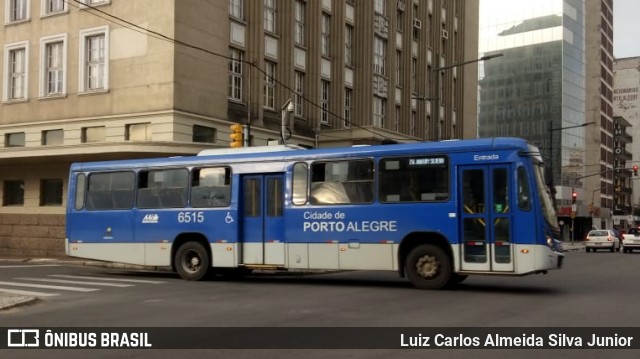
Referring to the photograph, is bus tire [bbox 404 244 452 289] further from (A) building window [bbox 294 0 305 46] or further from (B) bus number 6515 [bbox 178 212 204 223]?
(A) building window [bbox 294 0 305 46]

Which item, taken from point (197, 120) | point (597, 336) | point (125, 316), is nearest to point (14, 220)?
point (197, 120)

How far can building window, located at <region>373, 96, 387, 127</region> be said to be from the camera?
133 feet

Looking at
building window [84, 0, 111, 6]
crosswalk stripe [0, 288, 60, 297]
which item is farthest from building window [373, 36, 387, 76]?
crosswalk stripe [0, 288, 60, 297]

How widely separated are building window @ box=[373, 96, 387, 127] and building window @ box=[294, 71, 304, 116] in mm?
7149

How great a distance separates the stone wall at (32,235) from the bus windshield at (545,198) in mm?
21520

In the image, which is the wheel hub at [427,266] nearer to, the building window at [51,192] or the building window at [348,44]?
the building window at [51,192]

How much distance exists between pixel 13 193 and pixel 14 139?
2572mm

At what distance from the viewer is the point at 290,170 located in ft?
52.6

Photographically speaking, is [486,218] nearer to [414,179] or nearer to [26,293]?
[414,179]

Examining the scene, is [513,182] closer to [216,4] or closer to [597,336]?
[597,336]

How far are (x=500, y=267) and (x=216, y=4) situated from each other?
63.6 ft

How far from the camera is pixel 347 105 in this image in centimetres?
3850

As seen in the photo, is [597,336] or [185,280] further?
[185,280]

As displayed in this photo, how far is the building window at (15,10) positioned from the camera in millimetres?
31125
